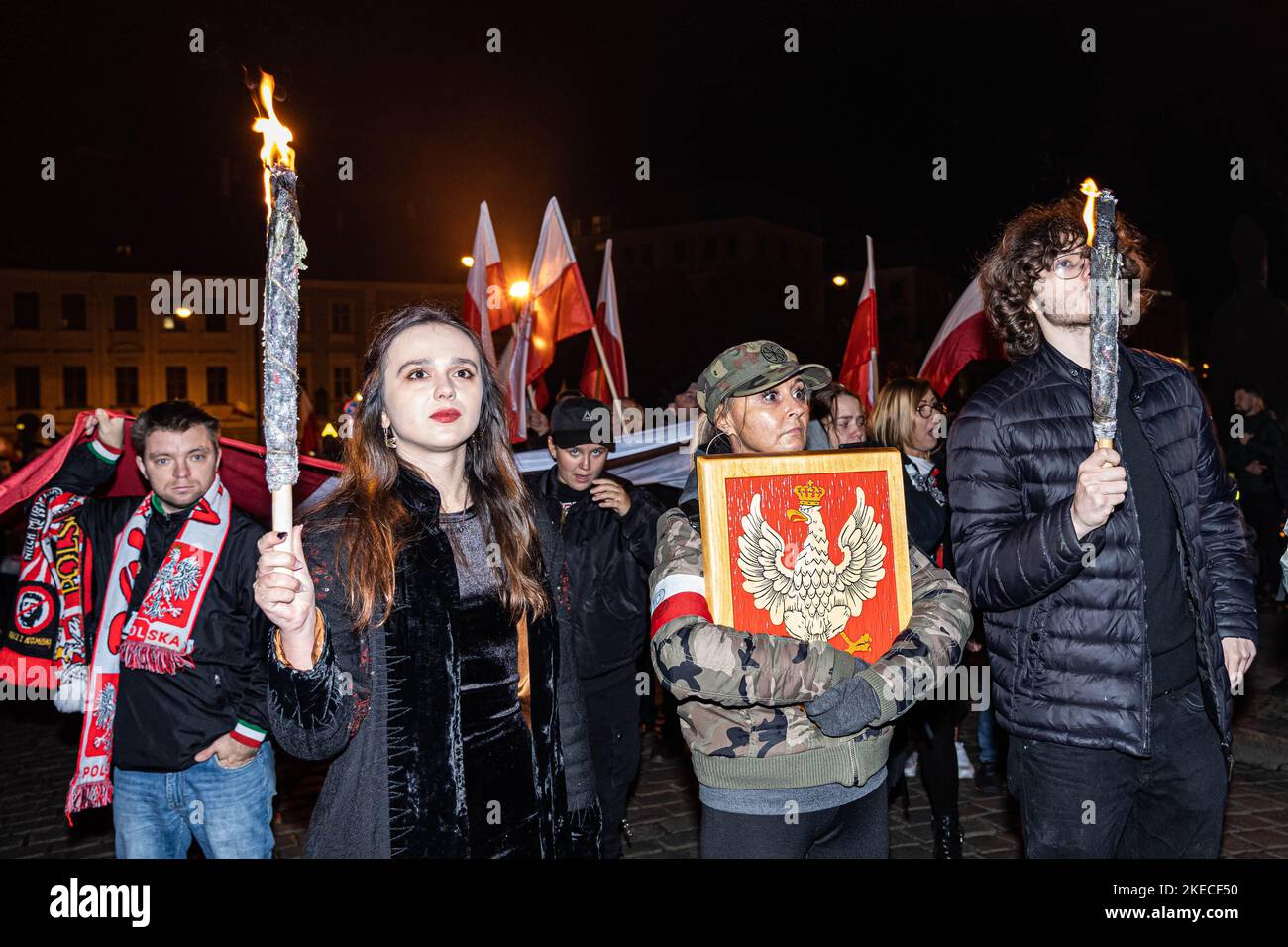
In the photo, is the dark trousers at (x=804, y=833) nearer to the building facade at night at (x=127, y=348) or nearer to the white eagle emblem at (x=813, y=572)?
the white eagle emblem at (x=813, y=572)

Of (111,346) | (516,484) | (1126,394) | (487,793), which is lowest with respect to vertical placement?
(487,793)

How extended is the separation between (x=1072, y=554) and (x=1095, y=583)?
0.78 feet

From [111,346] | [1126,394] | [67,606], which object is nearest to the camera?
[1126,394]

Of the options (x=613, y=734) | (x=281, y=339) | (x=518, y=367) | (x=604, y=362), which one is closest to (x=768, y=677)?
(x=281, y=339)

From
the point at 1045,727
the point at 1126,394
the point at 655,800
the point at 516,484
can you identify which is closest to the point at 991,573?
the point at 1045,727

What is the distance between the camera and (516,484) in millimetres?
3203

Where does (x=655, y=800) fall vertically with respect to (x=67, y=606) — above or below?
below

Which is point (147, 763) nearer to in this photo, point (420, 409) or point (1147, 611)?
point (420, 409)

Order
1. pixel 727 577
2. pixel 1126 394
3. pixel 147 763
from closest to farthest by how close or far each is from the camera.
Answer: pixel 727 577 < pixel 1126 394 < pixel 147 763

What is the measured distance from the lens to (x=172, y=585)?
4305 mm

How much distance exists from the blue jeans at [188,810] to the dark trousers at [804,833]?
193cm

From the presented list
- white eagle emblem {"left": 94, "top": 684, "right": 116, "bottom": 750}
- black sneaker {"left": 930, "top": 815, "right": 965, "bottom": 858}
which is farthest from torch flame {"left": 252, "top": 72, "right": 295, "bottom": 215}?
black sneaker {"left": 930, "top": 815, "right": 965, "bottom": 858}

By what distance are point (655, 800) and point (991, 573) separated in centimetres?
433

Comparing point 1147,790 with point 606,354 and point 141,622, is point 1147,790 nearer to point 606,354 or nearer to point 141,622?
point 141,622
